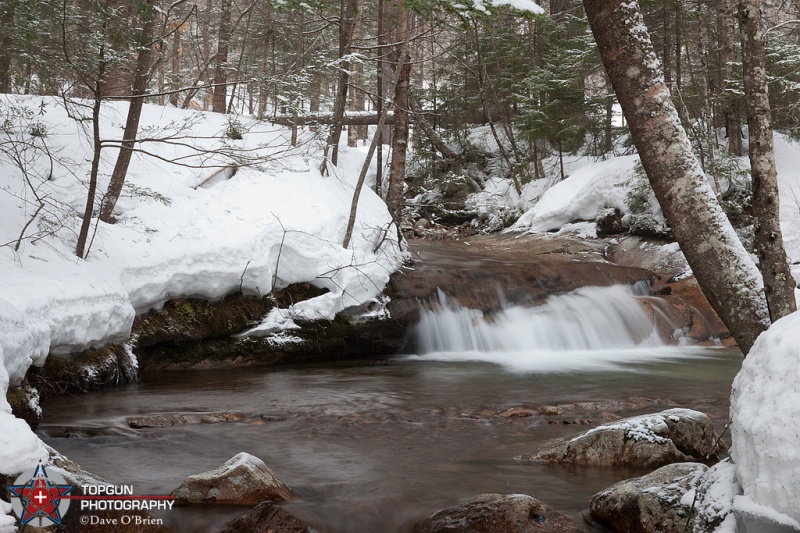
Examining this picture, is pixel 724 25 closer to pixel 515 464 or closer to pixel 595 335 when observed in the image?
pixel 595 335

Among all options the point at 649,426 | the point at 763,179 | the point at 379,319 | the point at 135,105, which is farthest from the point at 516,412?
the point at 135,105

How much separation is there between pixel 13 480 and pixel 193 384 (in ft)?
17.3

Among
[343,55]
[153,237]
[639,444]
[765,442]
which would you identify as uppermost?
[343,55]

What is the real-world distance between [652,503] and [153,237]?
7.45 m

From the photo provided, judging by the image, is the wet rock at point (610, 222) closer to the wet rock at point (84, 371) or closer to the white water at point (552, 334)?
the white water at point (552, 334)

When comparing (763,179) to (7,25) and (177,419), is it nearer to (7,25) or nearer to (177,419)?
(177,419)

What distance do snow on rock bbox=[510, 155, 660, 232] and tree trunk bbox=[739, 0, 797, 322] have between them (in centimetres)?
1176

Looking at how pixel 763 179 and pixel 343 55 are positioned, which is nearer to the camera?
pixel 763 179

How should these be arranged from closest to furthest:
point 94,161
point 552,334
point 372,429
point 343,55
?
1. point 372,429
2. point 94,161
3. point 552,334
4. point 343,55

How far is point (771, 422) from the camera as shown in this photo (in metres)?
2.43

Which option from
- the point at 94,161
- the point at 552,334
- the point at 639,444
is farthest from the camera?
the point at 552,334

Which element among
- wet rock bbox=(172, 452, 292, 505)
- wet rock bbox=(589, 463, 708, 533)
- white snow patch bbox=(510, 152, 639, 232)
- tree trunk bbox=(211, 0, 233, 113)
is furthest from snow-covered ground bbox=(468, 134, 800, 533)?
white snow patch bbox=(510, 152, 639, 232)

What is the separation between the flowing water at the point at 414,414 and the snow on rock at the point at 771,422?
1947 mm

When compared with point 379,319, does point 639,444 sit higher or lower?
lower
